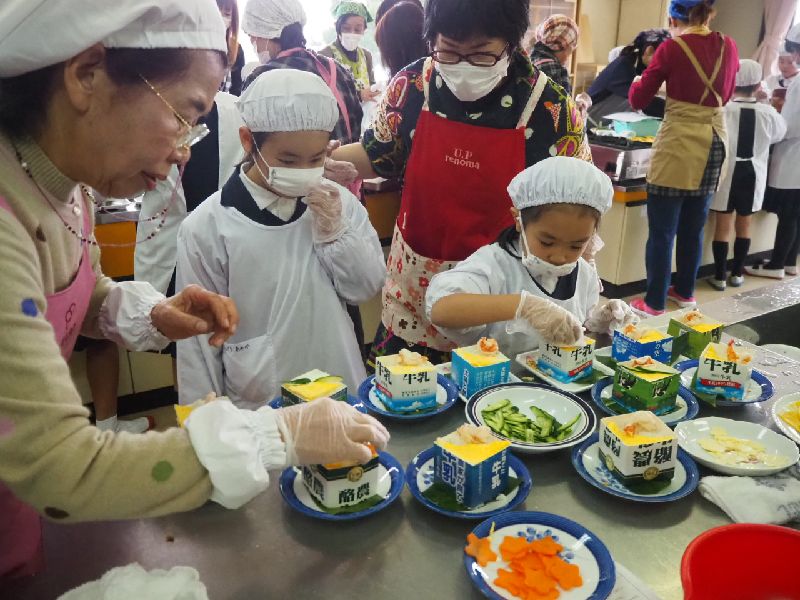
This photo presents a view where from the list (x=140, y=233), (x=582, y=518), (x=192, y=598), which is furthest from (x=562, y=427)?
(x=140, y=233)

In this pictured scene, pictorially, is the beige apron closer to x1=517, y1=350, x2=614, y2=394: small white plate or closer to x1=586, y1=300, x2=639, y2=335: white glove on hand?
x1=586, y1=300, x2=639, y2=335: white glove on hand

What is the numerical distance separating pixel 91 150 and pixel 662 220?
3.58 m

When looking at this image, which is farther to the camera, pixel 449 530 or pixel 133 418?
pixel 133 418

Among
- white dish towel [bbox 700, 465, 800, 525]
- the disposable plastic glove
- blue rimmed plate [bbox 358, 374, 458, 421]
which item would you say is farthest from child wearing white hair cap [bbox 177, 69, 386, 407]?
white dish towel [bbox 700, 465, 800, 525]

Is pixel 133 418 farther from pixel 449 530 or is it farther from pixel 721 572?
pixel 721 572

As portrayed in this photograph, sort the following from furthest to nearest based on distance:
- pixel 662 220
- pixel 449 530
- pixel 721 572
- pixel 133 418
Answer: pixel 662 220, pixel 133 418, pixel 449 530, pixel 721 572

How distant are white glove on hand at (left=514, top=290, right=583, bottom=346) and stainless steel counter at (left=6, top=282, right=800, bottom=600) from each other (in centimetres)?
39

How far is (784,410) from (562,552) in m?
0.68

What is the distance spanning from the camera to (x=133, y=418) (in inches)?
113

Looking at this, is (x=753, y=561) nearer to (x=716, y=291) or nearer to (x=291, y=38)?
(x=291, y=38)

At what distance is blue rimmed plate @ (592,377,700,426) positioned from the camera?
1.27 meters

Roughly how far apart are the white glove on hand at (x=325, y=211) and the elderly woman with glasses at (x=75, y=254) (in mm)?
589

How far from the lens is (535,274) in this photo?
1.64m

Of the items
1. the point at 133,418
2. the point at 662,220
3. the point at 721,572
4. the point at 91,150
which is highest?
the point at 91,150
